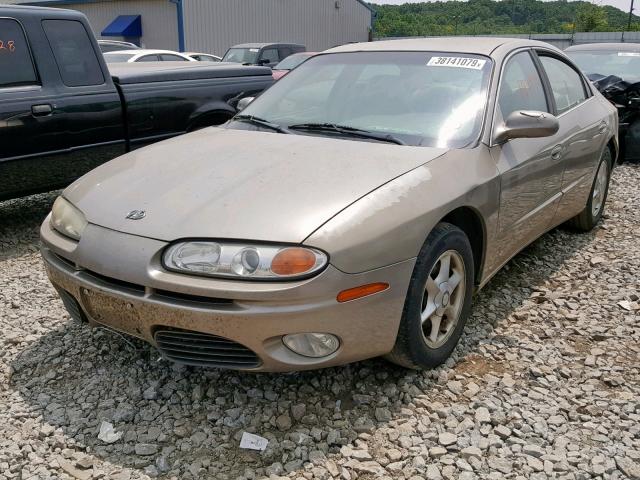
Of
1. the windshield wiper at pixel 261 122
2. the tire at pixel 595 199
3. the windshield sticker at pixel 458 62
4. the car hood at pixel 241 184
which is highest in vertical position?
the windshield sticker at pixel 458 62

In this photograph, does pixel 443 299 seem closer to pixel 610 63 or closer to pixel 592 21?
pixel 610 63

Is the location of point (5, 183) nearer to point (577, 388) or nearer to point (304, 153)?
point (304, 153)

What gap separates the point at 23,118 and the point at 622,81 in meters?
6.40

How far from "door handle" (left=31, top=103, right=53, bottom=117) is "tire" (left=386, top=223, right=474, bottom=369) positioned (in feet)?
11.4

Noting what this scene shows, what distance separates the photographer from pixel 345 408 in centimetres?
268

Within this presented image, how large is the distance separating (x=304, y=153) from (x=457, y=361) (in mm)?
1253

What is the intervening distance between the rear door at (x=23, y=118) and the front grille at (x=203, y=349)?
2.92 meters

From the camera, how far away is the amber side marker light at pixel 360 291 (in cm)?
235

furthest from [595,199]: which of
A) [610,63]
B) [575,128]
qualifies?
[610,63]

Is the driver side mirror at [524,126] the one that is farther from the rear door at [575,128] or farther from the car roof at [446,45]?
the rear door at [575,128]

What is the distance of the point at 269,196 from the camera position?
2.55 metres

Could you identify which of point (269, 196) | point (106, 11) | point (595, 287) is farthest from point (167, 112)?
point (106, 11)

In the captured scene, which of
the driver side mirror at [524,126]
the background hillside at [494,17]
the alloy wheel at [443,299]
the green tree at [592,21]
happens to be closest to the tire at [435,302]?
the alloy wheel at [443,299]

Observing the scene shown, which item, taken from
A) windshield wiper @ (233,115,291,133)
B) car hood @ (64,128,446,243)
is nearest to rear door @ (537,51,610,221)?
car hood @ (64,128,446,243)
